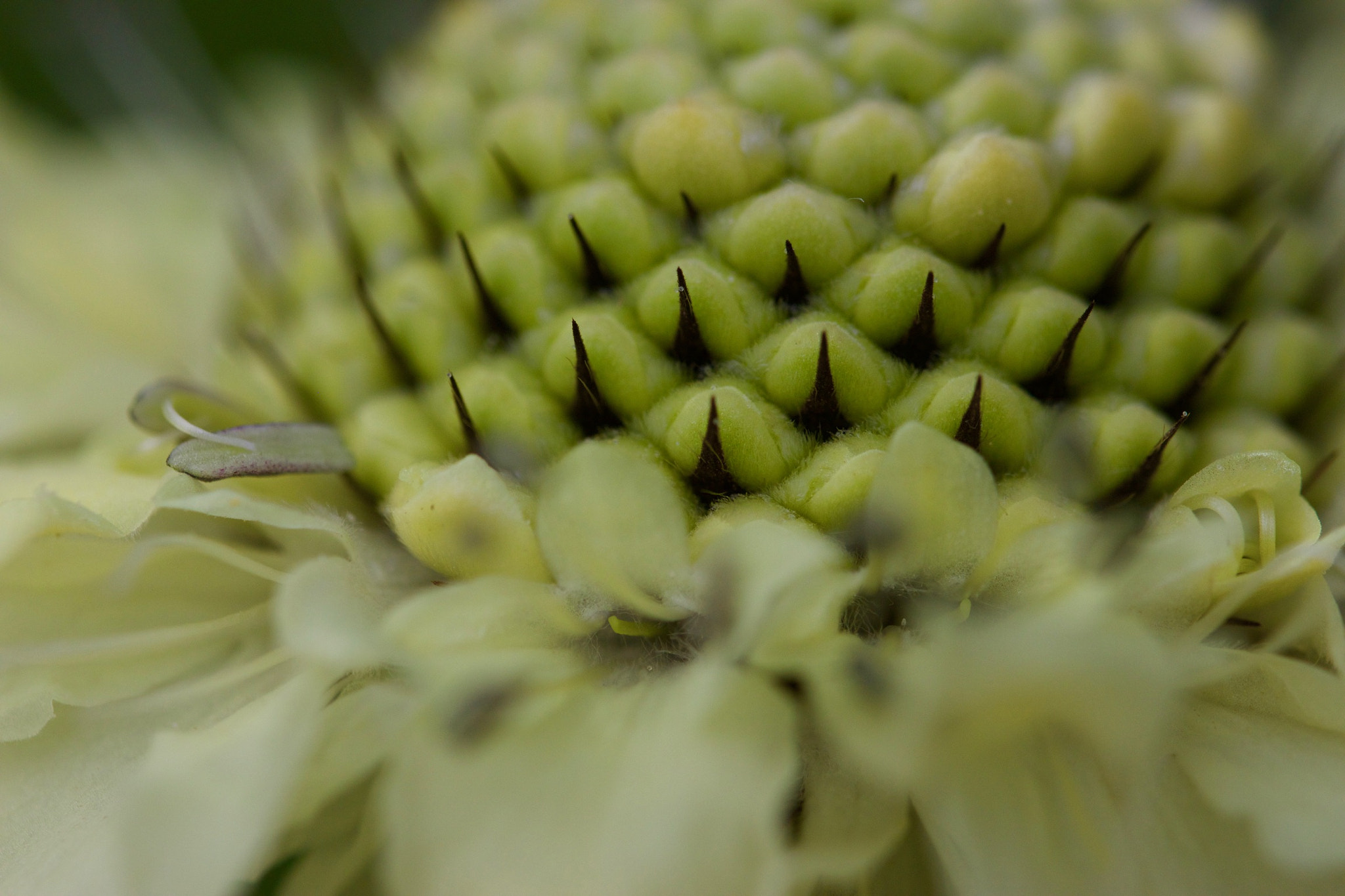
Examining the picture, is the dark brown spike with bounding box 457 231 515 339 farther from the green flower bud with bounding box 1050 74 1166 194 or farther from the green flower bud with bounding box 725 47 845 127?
the green flower bud with bounding box 1050 74 1166 194

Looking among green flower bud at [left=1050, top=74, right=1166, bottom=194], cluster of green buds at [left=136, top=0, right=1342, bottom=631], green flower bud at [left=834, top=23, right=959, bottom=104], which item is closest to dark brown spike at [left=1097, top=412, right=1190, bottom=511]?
cluster of green buds at [left=136, top=0, right=1342, bottom=631]

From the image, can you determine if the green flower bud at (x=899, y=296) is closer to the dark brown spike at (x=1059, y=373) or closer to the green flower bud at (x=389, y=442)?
the dark brown spike at (x=1059, y=373)

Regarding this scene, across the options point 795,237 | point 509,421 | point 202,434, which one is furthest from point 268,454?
point 795,237

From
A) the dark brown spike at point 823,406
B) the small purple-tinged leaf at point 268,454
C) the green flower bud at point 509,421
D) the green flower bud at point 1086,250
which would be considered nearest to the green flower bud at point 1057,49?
the green flower bud at point 1086,250

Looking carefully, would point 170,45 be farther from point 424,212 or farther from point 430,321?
point 430,321

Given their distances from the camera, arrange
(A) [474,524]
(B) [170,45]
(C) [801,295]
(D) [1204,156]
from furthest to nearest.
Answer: (B) [170,45] < (D) [1204,156] < (C) [801,295] < (A) [474,524]

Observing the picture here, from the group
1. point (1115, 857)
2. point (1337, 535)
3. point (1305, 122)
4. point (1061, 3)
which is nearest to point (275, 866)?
point (1115, 857)

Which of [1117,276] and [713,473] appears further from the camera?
[1117,276]
